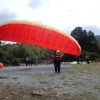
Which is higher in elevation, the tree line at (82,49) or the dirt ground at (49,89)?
the tree line at (82,49)

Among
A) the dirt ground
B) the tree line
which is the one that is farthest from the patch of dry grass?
the tree line

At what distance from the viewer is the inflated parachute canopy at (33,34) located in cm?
2193

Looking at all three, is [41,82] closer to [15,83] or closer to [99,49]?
[15,83]

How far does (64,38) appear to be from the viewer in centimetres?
2252

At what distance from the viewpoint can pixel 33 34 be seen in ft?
72.1

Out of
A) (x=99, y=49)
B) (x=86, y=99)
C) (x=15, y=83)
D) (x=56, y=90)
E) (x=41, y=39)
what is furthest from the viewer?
(x=99, y=49)

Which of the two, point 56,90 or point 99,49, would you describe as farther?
point 99,49

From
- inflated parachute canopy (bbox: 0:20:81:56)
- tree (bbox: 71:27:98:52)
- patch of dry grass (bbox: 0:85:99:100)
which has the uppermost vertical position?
tree (bbox: 71:27:98:52)

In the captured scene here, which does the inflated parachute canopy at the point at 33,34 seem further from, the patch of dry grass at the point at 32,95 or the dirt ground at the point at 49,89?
the patch of dry grass at the point at 32,95

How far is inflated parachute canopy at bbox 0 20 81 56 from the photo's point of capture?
21933 mm

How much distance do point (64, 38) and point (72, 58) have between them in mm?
36392

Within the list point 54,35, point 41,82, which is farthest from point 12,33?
point 41,82

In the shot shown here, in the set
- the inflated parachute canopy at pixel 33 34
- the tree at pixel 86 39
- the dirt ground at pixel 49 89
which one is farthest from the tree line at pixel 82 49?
the dirt ground at pixel 49 89

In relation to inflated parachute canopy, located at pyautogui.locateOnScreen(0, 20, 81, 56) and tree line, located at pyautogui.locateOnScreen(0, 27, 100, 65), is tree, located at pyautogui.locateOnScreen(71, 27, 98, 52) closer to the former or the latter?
tree line, located at pyautogui.locateOnScreen(0, 27, 100, 65)
